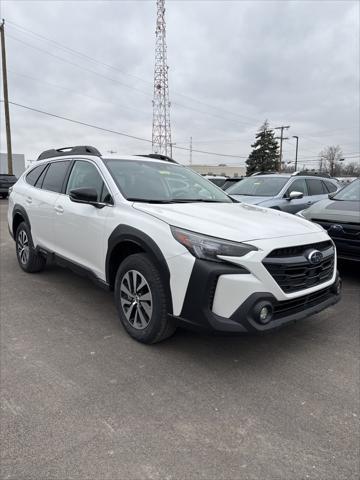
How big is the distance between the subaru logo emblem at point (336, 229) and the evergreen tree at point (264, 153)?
5931 centimetres

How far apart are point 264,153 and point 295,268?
210 ft

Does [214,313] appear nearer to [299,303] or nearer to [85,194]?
[299,303]

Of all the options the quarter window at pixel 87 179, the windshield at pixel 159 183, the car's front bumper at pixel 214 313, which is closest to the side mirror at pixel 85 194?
the quarter window at pixel 87 179

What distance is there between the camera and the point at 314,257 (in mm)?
3053

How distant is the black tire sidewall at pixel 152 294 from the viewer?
9.89 feet

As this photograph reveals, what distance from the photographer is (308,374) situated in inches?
116

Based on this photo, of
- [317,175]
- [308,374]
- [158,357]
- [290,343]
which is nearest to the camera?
[308,374]

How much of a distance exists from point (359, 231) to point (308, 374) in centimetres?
264

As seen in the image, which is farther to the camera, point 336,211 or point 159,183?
point 336,211

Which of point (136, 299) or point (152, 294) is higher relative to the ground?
point (152, 294)

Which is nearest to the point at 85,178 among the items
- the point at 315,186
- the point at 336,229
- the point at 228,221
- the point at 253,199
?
the point at 228,221

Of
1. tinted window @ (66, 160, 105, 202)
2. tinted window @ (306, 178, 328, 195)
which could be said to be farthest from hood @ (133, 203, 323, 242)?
tinted window @ (306, 178, 328, 195)

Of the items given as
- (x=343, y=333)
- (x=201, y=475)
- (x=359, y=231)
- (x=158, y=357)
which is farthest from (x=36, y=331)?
(x=359, y=231)

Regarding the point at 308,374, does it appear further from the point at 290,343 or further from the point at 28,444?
the point at 28,444
